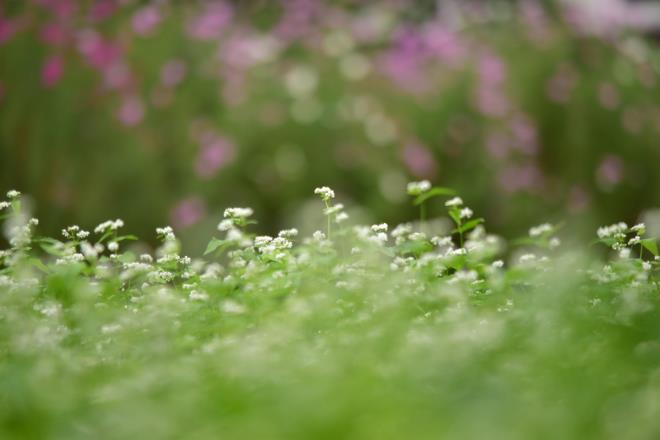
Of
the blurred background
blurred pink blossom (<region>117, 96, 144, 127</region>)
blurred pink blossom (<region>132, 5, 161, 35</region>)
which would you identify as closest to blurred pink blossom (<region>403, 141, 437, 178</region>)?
the blurred background

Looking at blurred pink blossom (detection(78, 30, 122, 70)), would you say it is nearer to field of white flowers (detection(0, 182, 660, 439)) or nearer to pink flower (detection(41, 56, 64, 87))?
pink flower (detection(41, 56, 64, 87))

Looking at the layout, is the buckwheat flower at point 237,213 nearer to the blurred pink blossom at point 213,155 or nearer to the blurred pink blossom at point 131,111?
the blurred pink blossom at point 213,155

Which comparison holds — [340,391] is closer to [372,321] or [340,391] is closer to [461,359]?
[461,359]

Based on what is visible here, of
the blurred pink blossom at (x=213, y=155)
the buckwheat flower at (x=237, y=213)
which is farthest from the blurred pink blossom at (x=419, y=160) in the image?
the buckwheat flower at (x=237, y=213)

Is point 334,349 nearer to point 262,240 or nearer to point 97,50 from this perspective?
point 262,240

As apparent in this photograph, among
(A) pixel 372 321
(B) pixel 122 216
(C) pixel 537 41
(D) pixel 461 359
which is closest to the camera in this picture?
(D) pixel 461 359

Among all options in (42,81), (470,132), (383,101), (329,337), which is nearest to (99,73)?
(42,81)
